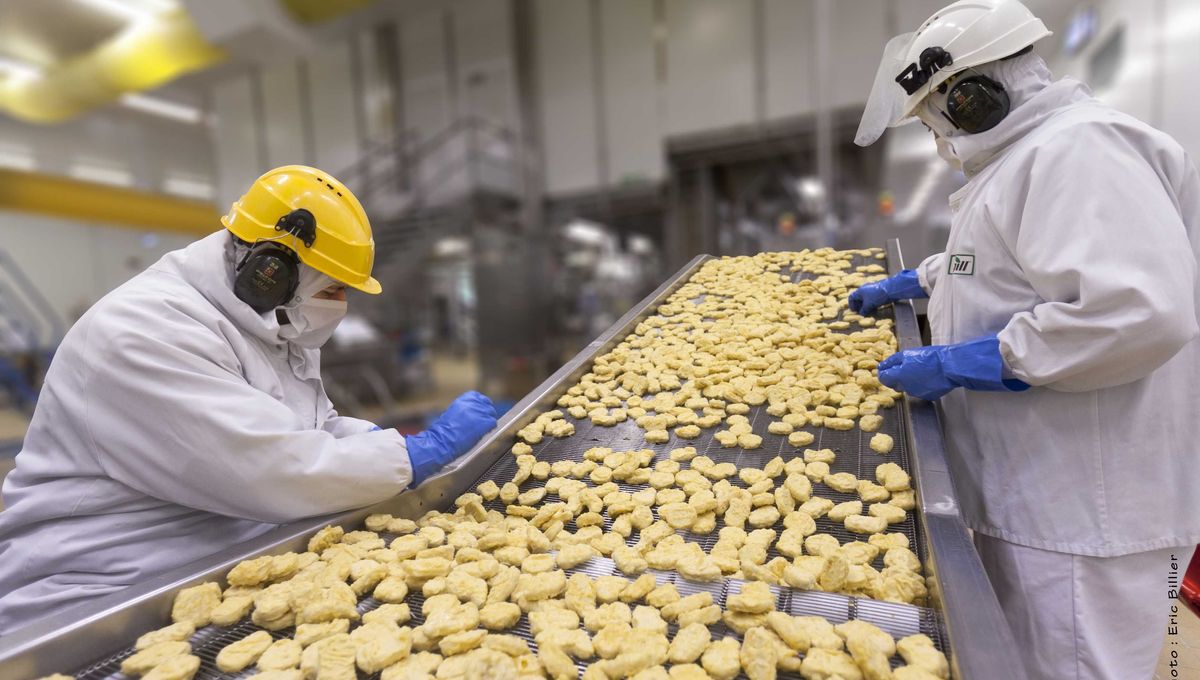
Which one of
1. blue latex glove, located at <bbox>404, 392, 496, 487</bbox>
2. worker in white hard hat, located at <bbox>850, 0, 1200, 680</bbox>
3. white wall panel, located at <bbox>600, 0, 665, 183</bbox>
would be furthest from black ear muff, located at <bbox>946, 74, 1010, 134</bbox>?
white wall panel, located at <bbox>600, 0, 665, 183</bbox>

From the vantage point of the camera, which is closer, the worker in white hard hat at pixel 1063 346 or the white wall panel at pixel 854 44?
the worker in white hard hat at pixel 1063 346

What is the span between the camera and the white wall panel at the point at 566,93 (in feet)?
27.2

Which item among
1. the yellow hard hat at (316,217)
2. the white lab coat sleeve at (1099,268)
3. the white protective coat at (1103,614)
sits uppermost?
the yellow hard hat at (316,217)

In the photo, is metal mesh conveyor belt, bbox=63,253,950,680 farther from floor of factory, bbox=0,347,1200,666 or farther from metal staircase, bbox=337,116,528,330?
metal staircase, bbox=337,116,528,330

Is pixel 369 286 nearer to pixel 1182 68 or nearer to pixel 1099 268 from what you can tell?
pixel 1099 268

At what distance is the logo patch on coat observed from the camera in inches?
54.6

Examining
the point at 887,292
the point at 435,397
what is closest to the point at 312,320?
the point at 887,292

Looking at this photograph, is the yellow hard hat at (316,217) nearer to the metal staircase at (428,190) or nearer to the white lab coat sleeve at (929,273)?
the white lab coat sleeve at (929,273)

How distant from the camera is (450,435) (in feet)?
4.96

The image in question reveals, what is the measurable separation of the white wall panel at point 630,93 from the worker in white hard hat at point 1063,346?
21.9 feet

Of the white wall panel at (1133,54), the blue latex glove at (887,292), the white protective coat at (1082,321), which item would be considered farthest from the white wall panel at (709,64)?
the white protective coat at (1082,321)

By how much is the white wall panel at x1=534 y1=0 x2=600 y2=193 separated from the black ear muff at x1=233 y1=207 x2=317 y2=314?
7199 mm

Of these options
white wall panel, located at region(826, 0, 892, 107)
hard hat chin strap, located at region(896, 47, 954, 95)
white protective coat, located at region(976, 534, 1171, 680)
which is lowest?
white protective coat, located at region(976, 534, 1171, 680)

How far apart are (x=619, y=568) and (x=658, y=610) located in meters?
0.15
